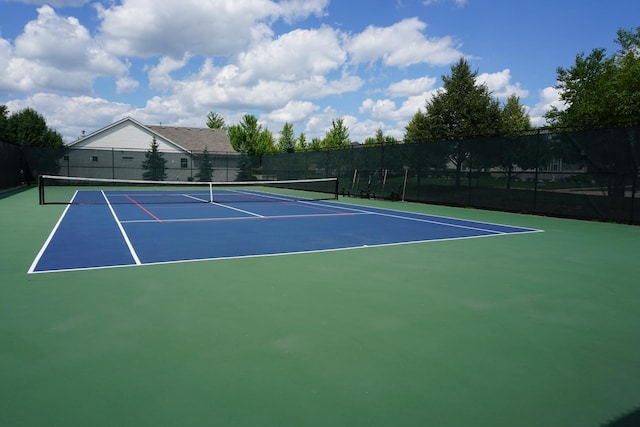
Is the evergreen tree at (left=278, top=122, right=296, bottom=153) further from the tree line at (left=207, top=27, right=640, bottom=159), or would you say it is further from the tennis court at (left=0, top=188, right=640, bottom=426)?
the tennis court at (left=0, top=188, right=640, bottom=426)

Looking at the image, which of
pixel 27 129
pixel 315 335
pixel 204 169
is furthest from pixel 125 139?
pixel 315 335

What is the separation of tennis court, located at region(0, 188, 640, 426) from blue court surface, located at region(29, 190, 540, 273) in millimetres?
101

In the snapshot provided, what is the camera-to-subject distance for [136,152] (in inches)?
1190

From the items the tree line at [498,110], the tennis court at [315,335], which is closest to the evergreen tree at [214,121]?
the tree line at [498,110]

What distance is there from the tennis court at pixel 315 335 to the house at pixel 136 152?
23252 mm

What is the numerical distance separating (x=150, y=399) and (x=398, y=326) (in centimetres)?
209

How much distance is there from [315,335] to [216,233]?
5841mm

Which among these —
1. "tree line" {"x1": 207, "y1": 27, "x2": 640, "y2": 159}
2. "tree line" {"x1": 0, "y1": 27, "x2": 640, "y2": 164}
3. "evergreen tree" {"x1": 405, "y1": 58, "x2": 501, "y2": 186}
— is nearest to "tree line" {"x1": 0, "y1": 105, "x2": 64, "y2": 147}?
"tree line" {"x1": 0, "y1": 27, "x2": 640, "y2": 164}

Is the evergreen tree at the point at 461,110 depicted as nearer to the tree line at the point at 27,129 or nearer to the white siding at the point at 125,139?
the white siding at the point at 125,139

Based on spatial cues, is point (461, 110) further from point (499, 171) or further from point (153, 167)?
point (153, 167)

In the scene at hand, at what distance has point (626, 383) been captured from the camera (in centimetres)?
291

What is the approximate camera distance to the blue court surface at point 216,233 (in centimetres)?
675

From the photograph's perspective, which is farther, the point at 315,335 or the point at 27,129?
the point at 27,129

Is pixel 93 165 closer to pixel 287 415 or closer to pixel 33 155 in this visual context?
pixel 33 155
